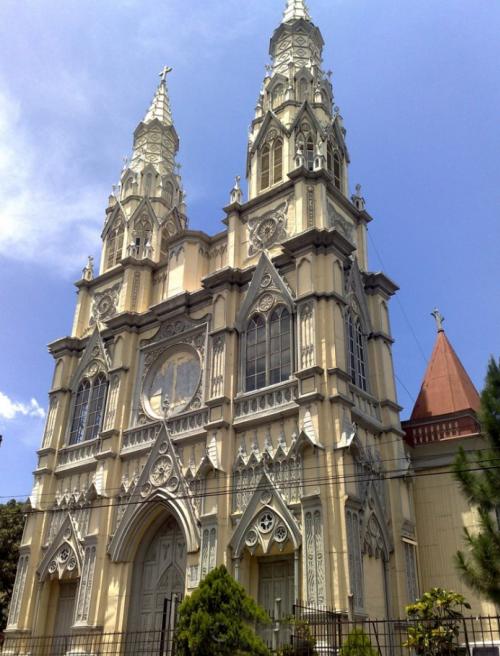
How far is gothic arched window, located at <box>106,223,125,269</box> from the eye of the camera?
2842 centimetres

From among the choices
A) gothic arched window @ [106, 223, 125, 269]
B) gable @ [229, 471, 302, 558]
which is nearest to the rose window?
gable @ [229, 471, 302, 558]

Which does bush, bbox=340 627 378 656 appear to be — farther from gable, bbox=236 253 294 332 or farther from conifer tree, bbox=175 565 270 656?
gable, bbox=236 253 294 332

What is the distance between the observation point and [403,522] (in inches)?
722

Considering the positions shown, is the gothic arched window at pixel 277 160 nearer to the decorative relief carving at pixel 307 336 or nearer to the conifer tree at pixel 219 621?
the decorative relief carving at pixel 307 336

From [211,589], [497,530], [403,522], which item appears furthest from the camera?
[403,522]

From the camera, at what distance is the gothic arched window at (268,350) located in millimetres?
19438

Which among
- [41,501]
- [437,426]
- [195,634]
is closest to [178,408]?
[41,501]

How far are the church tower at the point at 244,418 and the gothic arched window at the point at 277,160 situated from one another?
8cm

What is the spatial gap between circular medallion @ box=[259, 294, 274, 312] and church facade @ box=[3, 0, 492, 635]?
0.04 metres

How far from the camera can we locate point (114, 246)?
28.9 metres

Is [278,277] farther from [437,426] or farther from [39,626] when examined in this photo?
[39,626]

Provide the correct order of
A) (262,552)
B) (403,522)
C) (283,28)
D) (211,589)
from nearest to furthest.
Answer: (211,589) < (262,552) < (403,522) < (283,28)

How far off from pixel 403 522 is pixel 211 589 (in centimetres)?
760

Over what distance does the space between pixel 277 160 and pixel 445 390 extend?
397 inches
